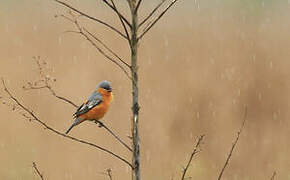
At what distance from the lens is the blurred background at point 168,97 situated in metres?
7.41

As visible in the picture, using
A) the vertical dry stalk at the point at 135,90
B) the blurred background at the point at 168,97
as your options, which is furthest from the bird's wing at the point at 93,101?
the blurred background at the point at 168,97

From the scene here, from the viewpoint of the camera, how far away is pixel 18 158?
304 inches

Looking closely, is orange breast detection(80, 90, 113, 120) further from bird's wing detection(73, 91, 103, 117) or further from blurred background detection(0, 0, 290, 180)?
blurred background detection(0, 0, 290, 180)

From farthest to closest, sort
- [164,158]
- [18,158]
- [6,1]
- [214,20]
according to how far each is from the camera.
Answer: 1. [6,1]
2. [214,20]
3. [18,158]
4. [164,158]

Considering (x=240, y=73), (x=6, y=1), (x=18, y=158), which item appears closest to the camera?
(x=18, y=158)

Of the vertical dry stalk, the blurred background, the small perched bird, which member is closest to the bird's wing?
the small perched bird

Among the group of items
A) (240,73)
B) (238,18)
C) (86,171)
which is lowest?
(86,171)

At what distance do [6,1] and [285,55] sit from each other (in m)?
4.99

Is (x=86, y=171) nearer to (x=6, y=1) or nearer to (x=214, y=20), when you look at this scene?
(x=214, y=20)

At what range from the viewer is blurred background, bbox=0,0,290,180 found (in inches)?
292

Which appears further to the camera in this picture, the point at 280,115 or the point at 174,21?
the point at 174,21

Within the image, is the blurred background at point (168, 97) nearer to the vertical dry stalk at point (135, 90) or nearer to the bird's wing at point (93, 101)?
the bird's wing at point (93, 101)

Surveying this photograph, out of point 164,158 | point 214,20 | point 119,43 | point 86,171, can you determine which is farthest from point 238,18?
point 86,171

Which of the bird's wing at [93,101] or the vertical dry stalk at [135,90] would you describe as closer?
the vertical dry stalk at [135,90]
